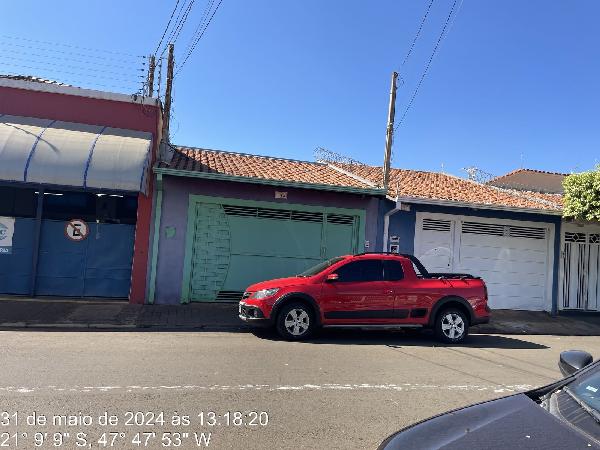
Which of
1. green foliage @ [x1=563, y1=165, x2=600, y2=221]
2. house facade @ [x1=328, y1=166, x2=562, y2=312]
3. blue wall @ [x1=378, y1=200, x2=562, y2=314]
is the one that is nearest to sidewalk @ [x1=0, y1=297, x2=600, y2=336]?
house facade @ [x1=328, y1=166, x2=562, y2=312]

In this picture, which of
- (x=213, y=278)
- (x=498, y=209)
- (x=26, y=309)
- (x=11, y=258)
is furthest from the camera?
(x=498, y=209)

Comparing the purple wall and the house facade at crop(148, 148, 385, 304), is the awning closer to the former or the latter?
the house facade at crop(148, 148, 385, 304)

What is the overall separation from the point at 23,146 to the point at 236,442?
1007 centimetres

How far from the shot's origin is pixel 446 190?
15984mm

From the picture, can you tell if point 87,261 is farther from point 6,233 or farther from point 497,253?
point 497,253

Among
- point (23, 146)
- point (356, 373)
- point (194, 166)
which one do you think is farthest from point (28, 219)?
point (356, 373)

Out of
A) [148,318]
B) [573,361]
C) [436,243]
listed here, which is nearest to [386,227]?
[436,243]

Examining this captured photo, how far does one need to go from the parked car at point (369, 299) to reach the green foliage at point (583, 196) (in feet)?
18.9

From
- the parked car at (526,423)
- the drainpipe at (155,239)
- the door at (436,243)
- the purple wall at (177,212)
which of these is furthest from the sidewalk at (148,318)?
the parked car at (526,423)

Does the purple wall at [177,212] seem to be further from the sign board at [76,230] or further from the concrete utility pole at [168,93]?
the concrete utility pole at [168,93]

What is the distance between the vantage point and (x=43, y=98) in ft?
41.9

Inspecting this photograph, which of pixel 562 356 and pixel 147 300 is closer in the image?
pixel 562 356

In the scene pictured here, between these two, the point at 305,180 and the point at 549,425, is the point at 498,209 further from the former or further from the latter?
the point at 549,425

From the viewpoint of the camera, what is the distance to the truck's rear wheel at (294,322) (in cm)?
893
